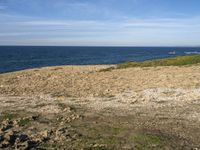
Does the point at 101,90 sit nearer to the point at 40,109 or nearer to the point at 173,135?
the point at 40,109

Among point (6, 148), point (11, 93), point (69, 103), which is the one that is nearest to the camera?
point (6, 148)

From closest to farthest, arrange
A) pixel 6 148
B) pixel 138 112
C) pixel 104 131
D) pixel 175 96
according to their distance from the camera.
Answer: pixel 6 148 < pixel 104 131 < pixel 138 112 < pixel 175 96

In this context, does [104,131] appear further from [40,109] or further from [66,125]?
[40,109]

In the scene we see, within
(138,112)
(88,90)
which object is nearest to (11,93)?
(88,90)

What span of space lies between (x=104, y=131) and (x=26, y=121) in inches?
135

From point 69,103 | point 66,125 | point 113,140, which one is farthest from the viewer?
point 69,103

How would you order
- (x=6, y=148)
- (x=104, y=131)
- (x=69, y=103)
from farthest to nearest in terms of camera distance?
(x=69, y=103) → (x=104, y=131) → (x=6, y=148)

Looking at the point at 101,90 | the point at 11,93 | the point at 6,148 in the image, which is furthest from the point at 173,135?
the point at 11,93

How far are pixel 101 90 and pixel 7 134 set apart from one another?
1057 cm

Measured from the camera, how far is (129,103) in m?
18.2

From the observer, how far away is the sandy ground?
13.5 metres

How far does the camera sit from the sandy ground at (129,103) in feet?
44.1

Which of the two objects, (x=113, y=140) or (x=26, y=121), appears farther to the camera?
(x=26, y=121)

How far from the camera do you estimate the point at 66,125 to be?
1392 cm
